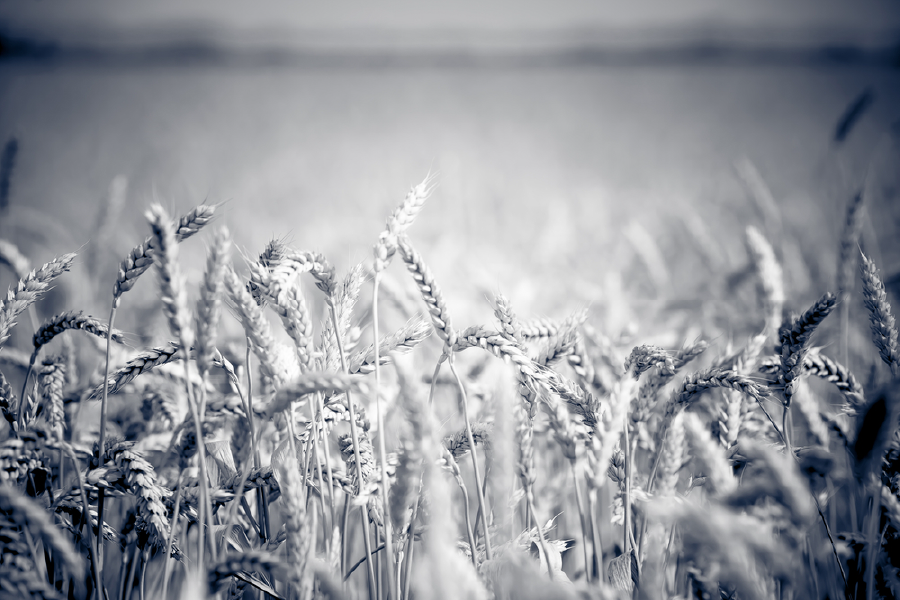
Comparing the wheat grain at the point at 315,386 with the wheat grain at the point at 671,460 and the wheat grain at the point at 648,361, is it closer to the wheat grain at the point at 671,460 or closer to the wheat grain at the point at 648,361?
the wheat grain at the point at 648,361

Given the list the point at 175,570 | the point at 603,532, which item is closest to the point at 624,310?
the point at 603,532

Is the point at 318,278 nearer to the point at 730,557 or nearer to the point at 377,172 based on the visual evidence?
the point at 730,557

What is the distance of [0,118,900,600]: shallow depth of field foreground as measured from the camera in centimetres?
68

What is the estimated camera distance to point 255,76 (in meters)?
13.3

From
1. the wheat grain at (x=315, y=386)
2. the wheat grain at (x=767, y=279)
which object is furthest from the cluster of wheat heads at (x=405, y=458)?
the wheat grain at (x=767, y=279)

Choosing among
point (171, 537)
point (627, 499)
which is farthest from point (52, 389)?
point (627, 499)

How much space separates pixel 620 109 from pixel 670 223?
873 centimetres

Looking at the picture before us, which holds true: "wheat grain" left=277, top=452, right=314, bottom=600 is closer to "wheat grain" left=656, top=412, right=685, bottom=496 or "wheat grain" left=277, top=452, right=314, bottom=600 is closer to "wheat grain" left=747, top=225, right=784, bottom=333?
"wheat grain" left=656, top=412, right=685, bottom=496

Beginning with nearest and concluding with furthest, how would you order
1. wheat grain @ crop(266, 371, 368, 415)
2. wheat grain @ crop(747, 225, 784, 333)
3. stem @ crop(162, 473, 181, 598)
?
wheat grain @ crop(266, 371, 368, 415) < stem @ crop(162, 473, 181, 598) < wheat grain @ crop(747, 225, 784, 333)

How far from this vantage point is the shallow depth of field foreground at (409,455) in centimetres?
68

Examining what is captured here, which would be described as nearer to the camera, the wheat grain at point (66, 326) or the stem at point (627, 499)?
the stem at point (627, 499)

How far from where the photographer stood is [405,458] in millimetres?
710

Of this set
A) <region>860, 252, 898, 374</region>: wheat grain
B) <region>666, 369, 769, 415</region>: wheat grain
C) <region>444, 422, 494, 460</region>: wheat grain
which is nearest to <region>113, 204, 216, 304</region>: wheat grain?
<region>444, 422, 494, 460</region>: wheat grain

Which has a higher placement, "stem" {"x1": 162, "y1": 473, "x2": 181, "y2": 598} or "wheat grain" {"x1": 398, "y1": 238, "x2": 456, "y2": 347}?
"wheat grain" {"x1": 398, "y1": 238, "x2": 456, "y2": 347}
